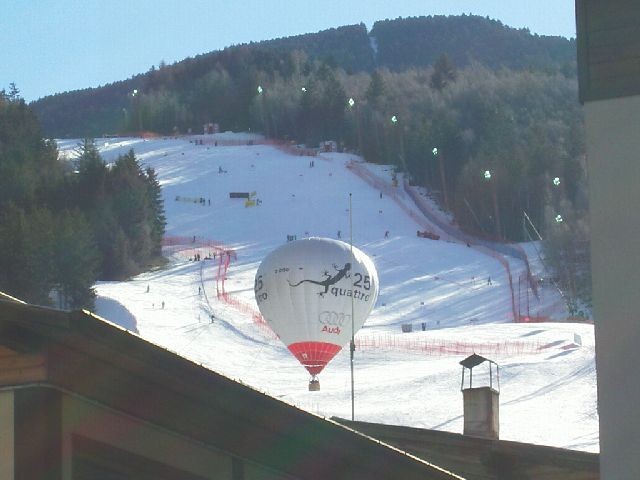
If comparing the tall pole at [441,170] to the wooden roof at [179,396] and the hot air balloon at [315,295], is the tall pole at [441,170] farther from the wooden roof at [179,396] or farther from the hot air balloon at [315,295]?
the wooden roof at [179,396]

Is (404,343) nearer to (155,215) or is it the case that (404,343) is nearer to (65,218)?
(65,218)

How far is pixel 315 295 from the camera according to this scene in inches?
1134

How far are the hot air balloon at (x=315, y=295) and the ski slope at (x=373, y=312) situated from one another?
964mm

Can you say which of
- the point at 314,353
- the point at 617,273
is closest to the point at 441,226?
the point at 314,353

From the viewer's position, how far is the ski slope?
25.6 metres

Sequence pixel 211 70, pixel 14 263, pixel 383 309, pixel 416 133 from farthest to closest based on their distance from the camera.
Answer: pixel 211 70 → pixel 416 133 → pixel 383 309 → pixel 14 263

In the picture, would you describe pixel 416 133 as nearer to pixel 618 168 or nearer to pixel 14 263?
pixel 14 263

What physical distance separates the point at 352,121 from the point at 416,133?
39.0 ft

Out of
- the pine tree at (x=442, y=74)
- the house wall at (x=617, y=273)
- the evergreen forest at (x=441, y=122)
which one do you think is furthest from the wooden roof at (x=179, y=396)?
the pine tree at (x=442, y=74)

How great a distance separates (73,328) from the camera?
4039 millimetres

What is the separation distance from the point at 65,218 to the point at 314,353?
17732 millimetres

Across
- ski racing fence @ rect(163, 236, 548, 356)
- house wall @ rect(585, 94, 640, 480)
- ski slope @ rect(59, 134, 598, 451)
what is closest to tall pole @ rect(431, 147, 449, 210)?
ski slope @ rect(59, 134, 598, 451)

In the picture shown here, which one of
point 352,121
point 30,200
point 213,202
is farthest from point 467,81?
point 30,200

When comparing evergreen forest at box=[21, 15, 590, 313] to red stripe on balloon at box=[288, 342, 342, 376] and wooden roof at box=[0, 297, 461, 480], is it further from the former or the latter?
wooden roof at box=[0, 297, 461, 480]
